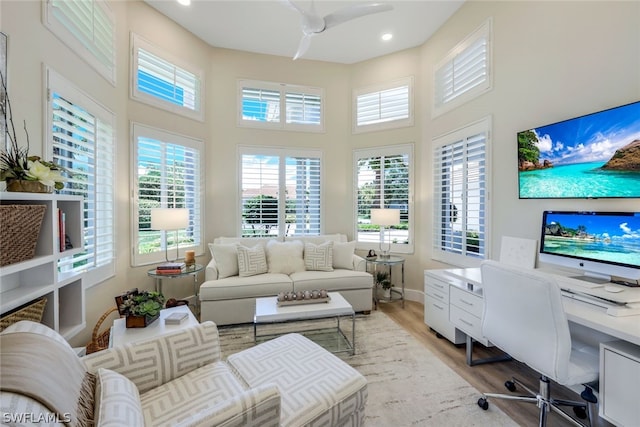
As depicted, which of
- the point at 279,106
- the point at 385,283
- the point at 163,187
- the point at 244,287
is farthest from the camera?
the point at 279,106

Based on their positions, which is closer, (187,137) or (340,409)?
(340,409)

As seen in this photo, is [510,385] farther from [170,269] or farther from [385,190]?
[170,269]

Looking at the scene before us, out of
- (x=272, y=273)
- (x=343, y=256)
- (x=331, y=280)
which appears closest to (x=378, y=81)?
(x=343, y=256)

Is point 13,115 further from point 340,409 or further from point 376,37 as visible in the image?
point 376,37

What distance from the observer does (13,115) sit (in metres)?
1.69

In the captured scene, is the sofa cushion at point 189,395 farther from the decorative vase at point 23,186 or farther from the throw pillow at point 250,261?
the throw pillow at point 250,261

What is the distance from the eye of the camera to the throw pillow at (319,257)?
3793 millimetres

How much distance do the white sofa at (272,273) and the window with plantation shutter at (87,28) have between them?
222cm

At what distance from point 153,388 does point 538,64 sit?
371 centimetres

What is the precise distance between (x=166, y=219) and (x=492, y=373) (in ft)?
11.4

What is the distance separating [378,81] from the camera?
443 cm

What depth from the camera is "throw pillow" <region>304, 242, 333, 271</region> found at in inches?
149

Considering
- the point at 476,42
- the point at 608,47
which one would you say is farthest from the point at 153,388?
the point at 476,42

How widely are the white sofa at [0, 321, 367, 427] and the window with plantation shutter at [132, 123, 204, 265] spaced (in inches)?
86.2
